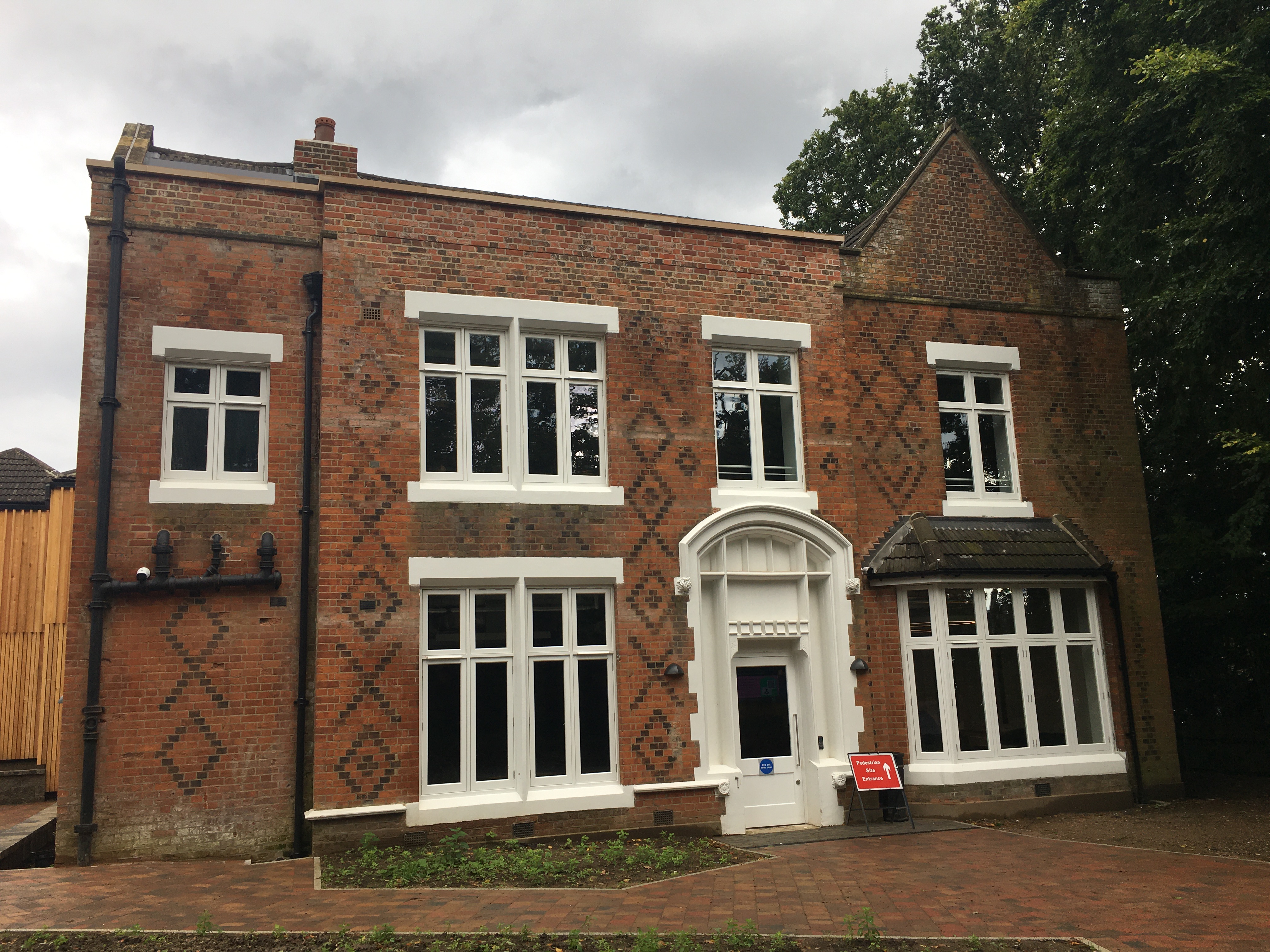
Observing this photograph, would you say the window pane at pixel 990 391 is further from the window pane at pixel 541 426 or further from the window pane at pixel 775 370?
Result: the window pane at pixel 541 426

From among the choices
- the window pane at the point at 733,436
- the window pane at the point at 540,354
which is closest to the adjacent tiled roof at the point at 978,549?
the window pane at the point at 733,436

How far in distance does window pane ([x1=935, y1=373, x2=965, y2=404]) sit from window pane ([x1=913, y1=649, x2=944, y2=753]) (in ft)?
12.0

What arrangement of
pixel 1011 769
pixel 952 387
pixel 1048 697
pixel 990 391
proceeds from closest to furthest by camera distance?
pixel 1011 769, pixel 1048 697, pixel 952 387, pixel 990 391

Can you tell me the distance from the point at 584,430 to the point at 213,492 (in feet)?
13.9

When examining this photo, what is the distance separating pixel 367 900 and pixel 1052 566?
928cm

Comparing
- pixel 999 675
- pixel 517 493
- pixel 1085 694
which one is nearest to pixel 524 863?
pixel 517 493

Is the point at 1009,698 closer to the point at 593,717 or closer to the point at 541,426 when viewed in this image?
the point at 593,717

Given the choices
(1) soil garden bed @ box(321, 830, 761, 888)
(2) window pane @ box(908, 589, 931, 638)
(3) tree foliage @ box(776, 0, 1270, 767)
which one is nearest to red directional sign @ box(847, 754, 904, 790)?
(2) window pane @ box(908, 589, 931, 638)

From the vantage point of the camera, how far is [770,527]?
1162 centimetres

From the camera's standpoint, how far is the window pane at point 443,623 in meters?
10.4

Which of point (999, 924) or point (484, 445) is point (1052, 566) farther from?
point (484, 445)

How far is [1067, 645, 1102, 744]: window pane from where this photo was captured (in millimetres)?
12391

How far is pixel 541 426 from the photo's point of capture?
36.8 feet

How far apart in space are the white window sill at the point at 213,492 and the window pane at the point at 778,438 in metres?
6.02
